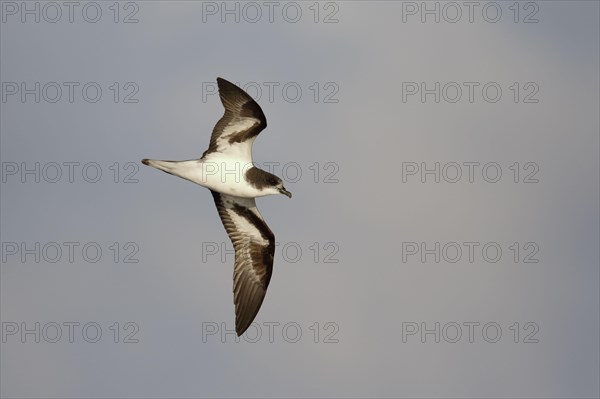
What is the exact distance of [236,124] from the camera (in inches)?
783

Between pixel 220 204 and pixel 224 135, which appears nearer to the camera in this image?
pixel 224 135

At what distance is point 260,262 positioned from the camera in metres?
21.5

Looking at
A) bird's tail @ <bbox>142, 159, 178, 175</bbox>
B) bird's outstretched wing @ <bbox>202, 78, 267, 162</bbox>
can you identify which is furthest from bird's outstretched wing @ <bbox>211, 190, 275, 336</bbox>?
bird's tail @ <bbox>142, 159, 178, 175</bbox>

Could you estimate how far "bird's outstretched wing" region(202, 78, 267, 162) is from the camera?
1972 cm

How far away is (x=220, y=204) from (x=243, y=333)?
315 cm

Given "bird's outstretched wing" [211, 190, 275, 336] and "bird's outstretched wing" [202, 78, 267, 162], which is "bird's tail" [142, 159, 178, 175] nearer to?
"bird's outstretched wing" [202, 78, 267, 162]

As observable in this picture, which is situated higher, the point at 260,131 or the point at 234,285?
the point at 260,131

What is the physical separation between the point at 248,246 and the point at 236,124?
3.21m

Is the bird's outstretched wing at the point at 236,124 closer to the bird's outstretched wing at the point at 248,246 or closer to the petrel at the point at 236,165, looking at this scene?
the petrel at the point at 236,165

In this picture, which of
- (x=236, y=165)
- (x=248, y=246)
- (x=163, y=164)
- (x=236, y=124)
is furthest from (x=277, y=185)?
(x=163, y=164)

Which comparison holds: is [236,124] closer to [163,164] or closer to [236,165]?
[236,165]

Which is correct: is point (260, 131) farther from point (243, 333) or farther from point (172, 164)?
point (243, 333)

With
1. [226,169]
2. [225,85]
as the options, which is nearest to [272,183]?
[226,169]

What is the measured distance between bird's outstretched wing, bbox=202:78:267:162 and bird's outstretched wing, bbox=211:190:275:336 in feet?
5.13
